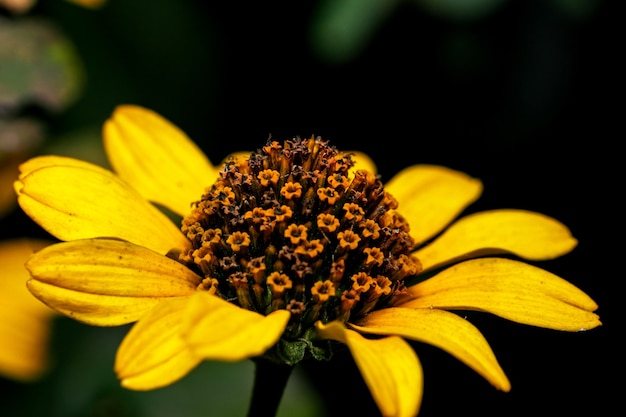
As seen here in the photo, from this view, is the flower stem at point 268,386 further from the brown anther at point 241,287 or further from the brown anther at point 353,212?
the brown anther at point 353,212

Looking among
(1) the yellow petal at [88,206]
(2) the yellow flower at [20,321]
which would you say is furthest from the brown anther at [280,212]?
(2) the yellow flower at [20,321]

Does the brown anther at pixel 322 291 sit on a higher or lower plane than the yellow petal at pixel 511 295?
lower

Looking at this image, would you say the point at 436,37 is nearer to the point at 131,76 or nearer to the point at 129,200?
the point at 131,76

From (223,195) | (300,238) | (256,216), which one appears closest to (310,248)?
(300,238)

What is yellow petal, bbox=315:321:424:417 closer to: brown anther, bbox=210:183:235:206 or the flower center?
the flower center

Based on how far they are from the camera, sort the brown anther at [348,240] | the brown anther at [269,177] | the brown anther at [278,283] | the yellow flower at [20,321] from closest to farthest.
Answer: the brown anther at [278,283] → the brown anther at [348,240] → the brown anther at [269,177] → the yellow flower at [20,321]

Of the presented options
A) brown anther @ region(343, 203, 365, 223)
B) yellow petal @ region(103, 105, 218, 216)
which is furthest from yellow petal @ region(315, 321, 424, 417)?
yellow petal @ region(103, 105, 218, 216)
